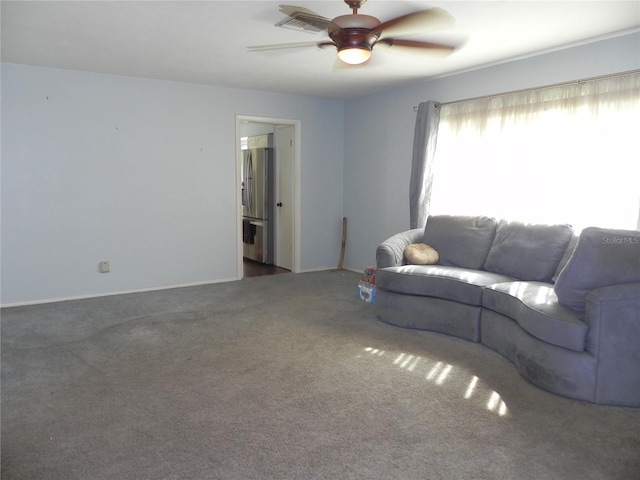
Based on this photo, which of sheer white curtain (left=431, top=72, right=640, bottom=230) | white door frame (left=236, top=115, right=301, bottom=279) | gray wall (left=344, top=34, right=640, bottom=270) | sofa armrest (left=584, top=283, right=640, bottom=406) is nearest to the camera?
sofa armrest (left=584, top=283, right=640, bottom=406)

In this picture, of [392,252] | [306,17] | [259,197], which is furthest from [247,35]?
[259,197]

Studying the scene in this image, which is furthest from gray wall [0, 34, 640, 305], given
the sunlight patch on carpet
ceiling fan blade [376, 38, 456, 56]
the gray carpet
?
the sunlight patch on carpet

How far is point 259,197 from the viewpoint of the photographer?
7.43 metres

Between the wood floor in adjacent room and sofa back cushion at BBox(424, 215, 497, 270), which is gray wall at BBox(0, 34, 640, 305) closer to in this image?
the wood floor in adjacent room

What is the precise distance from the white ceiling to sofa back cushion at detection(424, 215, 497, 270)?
1.53 metres

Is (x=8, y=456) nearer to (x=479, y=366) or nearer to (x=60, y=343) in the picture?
(x=60, y=343)

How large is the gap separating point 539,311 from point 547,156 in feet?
6.07

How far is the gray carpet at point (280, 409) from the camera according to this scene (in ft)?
7.13

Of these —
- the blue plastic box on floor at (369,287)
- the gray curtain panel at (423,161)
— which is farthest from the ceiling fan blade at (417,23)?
the blue plastic box on floor at (369,287)

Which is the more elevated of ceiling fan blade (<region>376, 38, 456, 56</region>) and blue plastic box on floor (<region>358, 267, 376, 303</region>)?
ceiling fan blade (<region>376, 38, 456, 56</region>)

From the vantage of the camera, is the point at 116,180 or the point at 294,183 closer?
the point at 116,180

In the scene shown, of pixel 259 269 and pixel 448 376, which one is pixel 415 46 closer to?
pixel 448 376

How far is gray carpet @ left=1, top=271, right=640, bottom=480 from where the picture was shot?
2172 millimetres

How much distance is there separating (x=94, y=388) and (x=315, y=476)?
163cm
